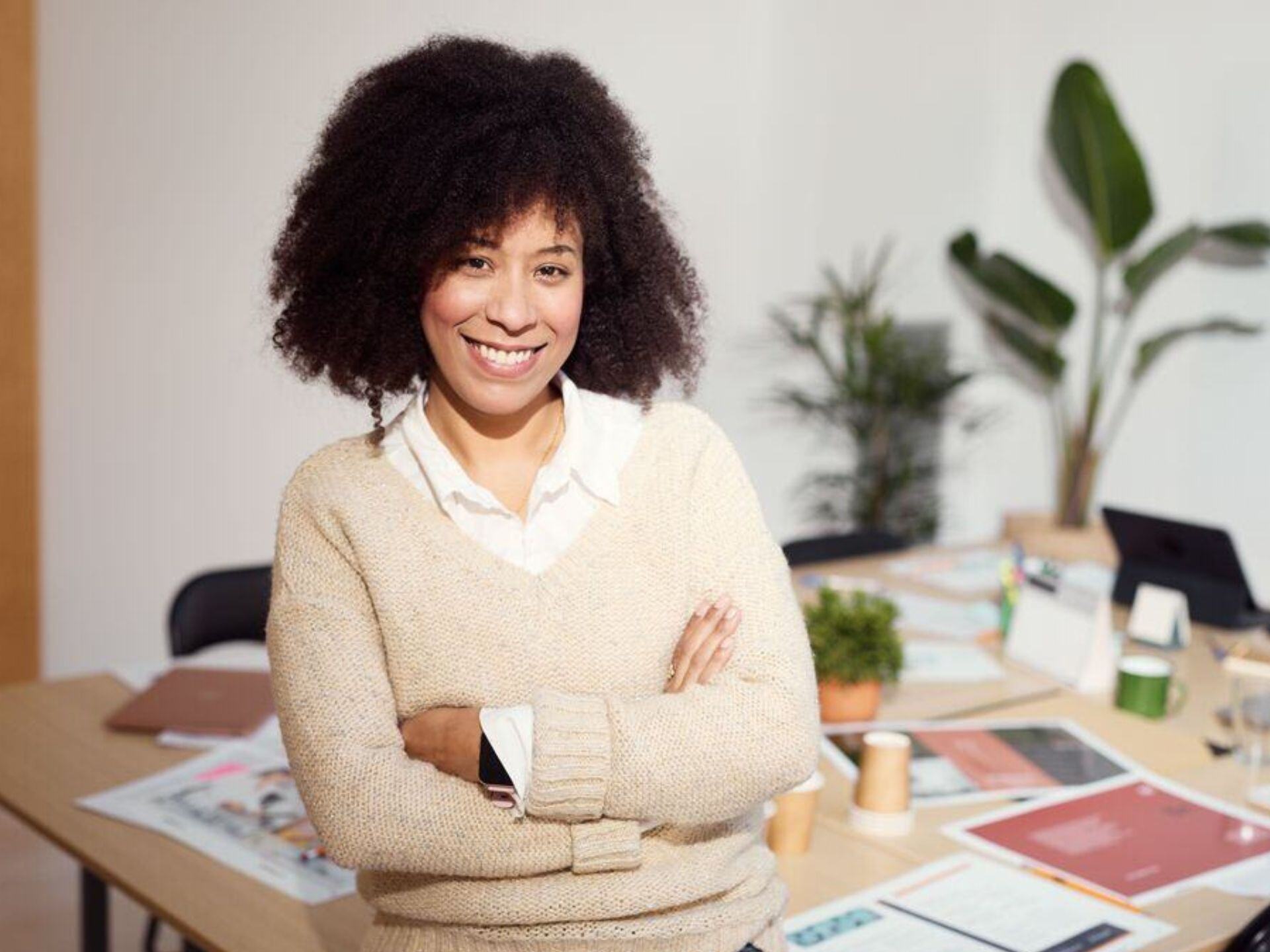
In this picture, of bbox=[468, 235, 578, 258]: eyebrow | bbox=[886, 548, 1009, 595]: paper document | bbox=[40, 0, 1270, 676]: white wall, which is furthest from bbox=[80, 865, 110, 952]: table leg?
bbox=[886, 548, 1009, 595]: paper document

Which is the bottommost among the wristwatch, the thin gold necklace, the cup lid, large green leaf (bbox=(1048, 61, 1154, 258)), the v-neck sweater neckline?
the cup lid

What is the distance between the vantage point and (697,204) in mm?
4922

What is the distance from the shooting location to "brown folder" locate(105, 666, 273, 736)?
231 cm

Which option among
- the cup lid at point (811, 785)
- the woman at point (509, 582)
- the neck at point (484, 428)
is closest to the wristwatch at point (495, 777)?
the woman at point (509, 582)

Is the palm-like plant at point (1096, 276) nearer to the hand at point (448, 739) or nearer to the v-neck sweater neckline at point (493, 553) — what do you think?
the v-neck sweater neckline at point (493, 553)

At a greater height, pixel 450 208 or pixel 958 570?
pixel 450 208

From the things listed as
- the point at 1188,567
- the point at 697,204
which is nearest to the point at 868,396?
the point at 697,204

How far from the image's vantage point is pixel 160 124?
393 centimetres

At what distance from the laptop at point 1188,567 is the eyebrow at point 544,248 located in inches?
75.0

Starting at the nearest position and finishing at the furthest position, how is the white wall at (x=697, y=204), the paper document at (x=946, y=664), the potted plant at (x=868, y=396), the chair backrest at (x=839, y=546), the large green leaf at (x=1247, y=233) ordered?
the paper document at (x=946, y=664)
the chair backrest at (x=839, y=546)
the white wall at (x=697, y=204)
the large green leaf at (x=1247, y=233)
the potted plant at (x=868, y=396)

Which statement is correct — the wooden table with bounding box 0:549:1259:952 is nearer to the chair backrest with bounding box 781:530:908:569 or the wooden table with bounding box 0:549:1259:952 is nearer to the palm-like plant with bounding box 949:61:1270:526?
the chair backrest with bounding box 781:530:908:569

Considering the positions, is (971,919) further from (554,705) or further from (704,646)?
(554,705)

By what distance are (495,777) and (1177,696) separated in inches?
62.9

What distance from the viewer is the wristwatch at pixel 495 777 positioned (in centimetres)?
136
